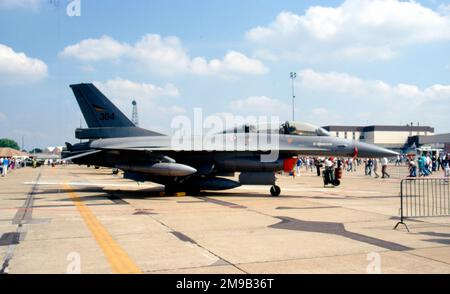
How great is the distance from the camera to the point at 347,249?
621cm

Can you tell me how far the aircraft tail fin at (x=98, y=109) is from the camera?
1694cm

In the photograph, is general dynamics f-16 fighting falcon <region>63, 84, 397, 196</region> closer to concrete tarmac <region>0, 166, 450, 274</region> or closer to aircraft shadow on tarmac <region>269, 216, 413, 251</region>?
concrete tarmac <region>0, 166, 450, 274</region>

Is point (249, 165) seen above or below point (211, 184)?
above

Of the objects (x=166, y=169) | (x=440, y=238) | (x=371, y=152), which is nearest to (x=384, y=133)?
(x=371, y=152)

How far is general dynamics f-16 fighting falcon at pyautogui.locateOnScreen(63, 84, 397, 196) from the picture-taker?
48.3 ft

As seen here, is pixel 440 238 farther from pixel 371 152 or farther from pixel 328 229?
pixel 371 152

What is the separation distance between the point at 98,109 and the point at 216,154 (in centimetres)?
573

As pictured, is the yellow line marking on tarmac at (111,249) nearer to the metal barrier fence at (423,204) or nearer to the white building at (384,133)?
the metal barrier fence at (423,204)

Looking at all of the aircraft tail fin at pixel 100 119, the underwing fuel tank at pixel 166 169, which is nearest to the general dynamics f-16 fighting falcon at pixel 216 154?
the underwing fuel tank at pixel 166 169

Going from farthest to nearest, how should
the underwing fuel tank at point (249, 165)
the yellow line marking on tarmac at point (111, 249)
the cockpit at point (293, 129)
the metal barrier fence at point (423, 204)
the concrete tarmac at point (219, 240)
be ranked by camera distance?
the cockpit at point (293, 129) → the underwing fuel tank at point (249, 165) → the metal barrier fence at point (423, 204) → the concrete tarmac at point (219, 240) → the yellow line marking on tarmac at point (111, 249)

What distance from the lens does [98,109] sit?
17.0 m

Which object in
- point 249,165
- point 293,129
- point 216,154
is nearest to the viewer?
point 249,165

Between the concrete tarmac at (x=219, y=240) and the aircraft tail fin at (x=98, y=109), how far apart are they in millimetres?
5972
